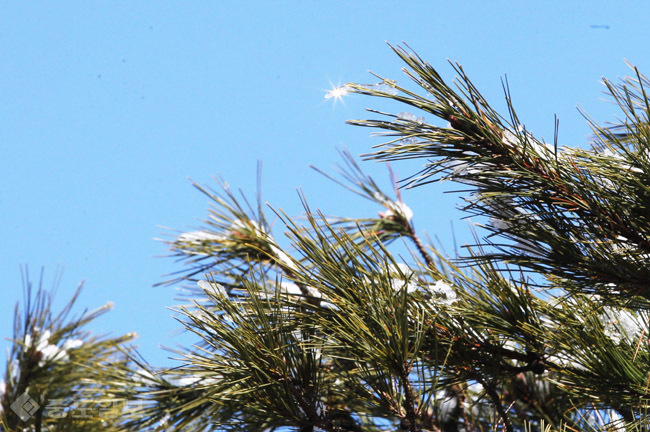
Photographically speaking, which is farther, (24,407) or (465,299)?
(24,407)

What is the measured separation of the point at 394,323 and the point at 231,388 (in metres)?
0.29

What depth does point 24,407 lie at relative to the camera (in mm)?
1658

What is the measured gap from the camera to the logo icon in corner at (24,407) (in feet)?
5.34

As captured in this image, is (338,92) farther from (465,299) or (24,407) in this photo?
(24,407)

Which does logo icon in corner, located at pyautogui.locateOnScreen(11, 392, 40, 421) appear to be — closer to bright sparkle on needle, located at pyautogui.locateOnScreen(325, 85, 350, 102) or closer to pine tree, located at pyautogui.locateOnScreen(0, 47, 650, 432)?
pine tree, located at pyautogui.locateOnScreen(0, 47, 650, 432)

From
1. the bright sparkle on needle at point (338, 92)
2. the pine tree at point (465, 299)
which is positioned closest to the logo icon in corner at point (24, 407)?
the pine tree at point (465, 299)

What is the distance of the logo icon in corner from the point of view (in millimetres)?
1627

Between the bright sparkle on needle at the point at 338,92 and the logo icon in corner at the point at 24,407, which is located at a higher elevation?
the bright sparkle on needle at the point at 338,92

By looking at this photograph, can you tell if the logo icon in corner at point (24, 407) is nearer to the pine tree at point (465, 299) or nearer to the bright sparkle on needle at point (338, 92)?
the pine tree at point (465, 299)

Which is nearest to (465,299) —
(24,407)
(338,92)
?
(338,92)

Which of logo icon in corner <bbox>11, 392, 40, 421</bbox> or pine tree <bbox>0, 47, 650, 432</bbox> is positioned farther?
logo icon in corner <bbox>11, 392, 40, 421</bbox>

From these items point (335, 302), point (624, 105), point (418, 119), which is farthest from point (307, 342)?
point (624, 105)

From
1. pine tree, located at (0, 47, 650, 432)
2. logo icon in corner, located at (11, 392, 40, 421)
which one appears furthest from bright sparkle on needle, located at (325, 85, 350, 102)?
logo icon in corner, located at (11, 392, 40, 421)

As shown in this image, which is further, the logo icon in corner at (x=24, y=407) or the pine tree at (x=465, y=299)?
the logo icon in corner at (x=24, y=407)
